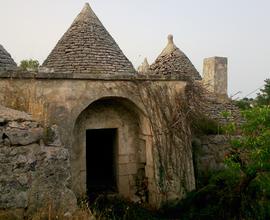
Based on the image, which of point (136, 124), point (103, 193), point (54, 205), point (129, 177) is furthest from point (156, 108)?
point (54, 205)

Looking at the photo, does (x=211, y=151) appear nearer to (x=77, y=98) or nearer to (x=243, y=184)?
(x=243, y=184)

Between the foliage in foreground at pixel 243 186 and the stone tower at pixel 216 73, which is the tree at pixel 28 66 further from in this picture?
the stone tower at pixel 216 73

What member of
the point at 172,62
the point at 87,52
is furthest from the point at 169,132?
the point at 172,62

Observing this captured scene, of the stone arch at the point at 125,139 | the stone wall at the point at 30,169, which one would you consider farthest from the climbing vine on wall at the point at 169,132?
the stone wall at the point at 30,169

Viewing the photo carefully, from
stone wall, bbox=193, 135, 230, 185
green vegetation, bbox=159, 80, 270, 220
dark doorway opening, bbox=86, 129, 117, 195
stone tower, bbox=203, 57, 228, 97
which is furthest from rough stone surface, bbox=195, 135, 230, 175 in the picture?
stone tower, bbox=203, 57, 228, 97

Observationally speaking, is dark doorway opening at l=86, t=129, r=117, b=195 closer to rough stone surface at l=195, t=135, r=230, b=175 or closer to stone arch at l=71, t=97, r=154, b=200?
stone arch at l=71, t=97, r=154, b=200

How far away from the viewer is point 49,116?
242 inches

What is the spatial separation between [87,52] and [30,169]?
5320mm

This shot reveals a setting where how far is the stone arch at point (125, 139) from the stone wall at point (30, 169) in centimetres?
332

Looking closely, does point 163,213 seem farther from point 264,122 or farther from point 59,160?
point 59,160

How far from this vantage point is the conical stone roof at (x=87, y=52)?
320 inches

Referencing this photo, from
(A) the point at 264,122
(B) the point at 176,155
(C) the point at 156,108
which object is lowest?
(B) the point at 176,155

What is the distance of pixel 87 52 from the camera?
8.37 meters

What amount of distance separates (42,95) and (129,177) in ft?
9.49
